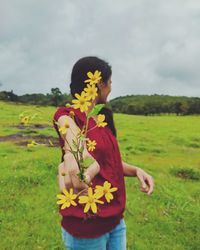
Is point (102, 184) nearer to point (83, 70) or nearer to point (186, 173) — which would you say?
point (83, 70)

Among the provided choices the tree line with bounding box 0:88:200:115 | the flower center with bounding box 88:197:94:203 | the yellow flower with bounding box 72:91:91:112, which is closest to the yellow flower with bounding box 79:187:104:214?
the flower center with bounding box 88:197:94:203

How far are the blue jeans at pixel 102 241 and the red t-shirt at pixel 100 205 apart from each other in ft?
0.17

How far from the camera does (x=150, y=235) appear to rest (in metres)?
9.77

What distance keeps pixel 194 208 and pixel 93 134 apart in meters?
8.69

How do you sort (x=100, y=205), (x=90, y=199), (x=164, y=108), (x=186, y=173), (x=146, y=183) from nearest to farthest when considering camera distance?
(x=90, y=199) → (x=100, y=205) → (x=146, y=183) → (x=186, y=173) → (x=164, y=108)

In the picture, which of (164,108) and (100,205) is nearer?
(100,205)

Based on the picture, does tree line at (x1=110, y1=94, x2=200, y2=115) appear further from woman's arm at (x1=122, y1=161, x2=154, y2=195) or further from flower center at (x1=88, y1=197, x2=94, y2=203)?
flower center at (x1=88, y1=197, x2=94, y2=203)

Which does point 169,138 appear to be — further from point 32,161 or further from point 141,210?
point 141,210

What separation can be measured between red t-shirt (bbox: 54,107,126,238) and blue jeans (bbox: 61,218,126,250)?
5 centimetres

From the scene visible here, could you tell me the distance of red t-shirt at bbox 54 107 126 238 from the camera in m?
3.48

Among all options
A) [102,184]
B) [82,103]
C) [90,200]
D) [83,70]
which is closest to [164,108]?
[83,70]

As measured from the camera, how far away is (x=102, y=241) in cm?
365

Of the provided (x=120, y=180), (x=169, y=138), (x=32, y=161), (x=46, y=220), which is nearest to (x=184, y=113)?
(x=169, y=138)

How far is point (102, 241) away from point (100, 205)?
31 centimetres
